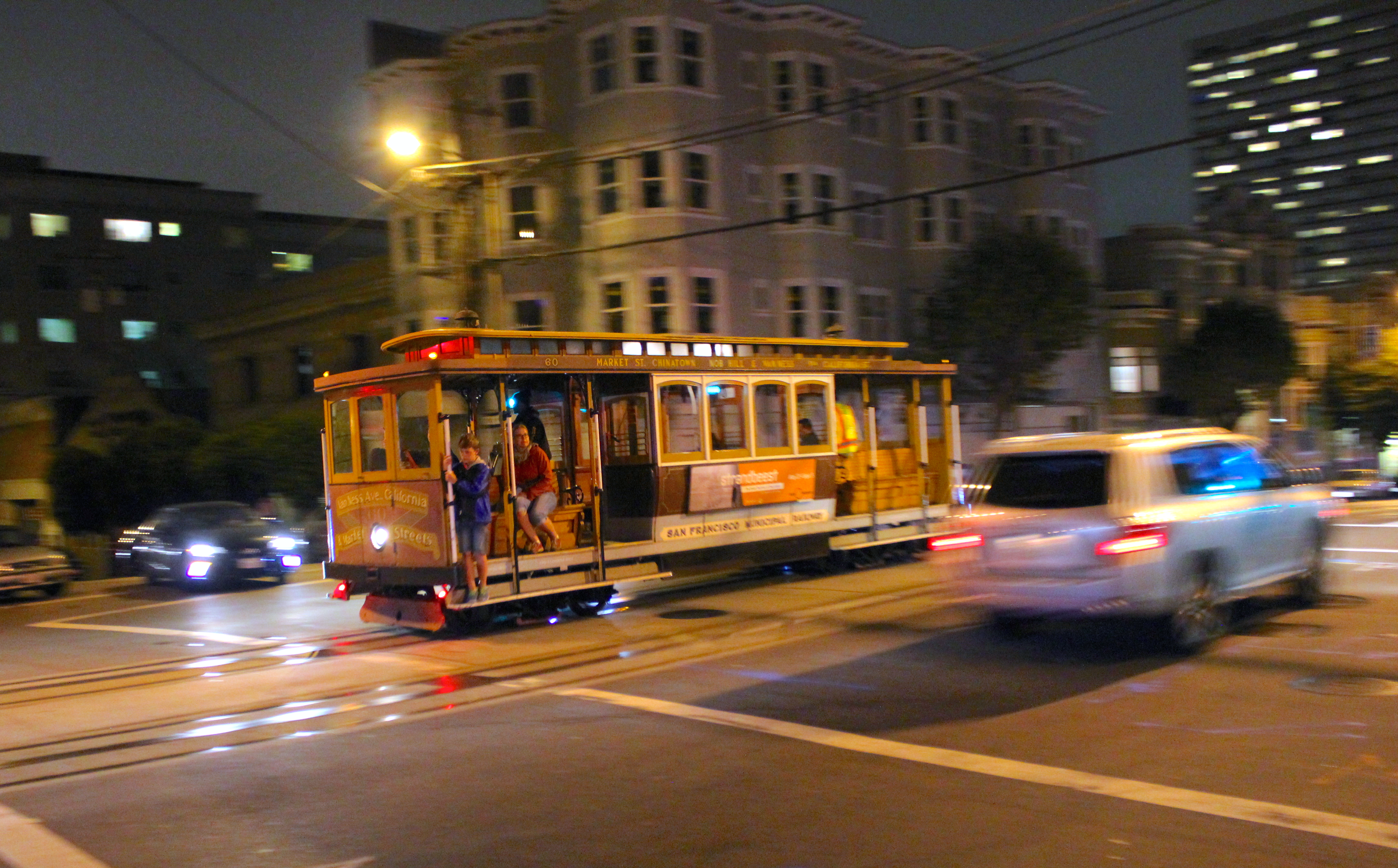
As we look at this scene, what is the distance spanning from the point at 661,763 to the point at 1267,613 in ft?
23.4

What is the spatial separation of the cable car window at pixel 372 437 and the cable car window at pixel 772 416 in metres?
4.78

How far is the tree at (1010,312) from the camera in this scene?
30828mm

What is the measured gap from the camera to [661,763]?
7.10m

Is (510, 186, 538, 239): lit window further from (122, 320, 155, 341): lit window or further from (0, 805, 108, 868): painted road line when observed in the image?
(122, 320, 155, 341): lit window

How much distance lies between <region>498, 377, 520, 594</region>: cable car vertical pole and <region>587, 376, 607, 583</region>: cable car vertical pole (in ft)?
3.26

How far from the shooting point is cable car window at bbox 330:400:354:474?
13328mm

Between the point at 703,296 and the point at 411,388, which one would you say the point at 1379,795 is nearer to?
the point at 411,388

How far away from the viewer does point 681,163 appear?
27.9 m

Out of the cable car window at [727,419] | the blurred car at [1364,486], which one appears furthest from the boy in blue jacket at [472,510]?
the blurred car at [1364,486]

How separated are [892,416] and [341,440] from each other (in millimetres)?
8426

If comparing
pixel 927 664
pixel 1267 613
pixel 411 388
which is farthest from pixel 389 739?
pixel 1267 613

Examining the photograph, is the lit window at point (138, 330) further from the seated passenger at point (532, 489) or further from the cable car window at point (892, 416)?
the seated passenger at point (532, 489)

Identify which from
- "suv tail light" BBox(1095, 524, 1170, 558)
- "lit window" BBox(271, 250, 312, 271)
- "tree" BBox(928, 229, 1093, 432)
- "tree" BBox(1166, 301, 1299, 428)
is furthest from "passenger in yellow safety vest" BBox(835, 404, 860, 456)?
"lit window" BBox(271, 250, 312, 271)

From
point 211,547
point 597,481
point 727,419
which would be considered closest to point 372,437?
point 597,481
